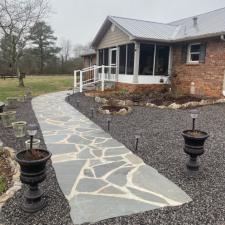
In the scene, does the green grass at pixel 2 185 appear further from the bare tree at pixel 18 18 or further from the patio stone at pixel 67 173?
the bare tree at pixel 18 18

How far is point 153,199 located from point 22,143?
148 inches

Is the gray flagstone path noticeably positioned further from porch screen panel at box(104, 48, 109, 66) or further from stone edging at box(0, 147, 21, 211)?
porch screen panel at box(104, 48, 109, 66)

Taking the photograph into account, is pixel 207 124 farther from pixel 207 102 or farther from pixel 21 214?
pixel 21 214

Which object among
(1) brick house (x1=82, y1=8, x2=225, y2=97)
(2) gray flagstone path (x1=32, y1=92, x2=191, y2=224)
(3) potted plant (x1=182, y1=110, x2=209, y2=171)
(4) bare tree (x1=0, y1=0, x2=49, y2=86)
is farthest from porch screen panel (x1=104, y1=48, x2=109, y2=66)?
(3) potted plant (x1=182, y1=110, x2=209, y2=171)

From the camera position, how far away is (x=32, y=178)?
302 centimetres

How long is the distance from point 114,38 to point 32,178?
1427cm

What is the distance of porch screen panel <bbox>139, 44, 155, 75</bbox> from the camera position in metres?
13.8

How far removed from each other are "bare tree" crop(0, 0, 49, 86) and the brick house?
882 cm

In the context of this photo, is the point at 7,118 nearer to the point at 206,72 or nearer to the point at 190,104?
the point at 190,104

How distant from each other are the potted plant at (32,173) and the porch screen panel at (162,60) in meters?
12.0

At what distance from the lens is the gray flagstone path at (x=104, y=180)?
10.7ft

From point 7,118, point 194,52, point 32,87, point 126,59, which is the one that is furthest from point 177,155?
point 32,87

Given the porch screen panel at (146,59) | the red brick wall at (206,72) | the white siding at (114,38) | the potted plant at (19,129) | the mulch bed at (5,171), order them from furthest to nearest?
the white siding at (114,38), the porch screen panel at (146,59), the red brick wall at (206,72), the potted plant at (19,129), the mulch bed at (5,171)

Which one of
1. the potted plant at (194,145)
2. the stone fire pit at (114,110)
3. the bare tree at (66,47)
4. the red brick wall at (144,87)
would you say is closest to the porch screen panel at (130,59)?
the red brick wall at (144,87)
